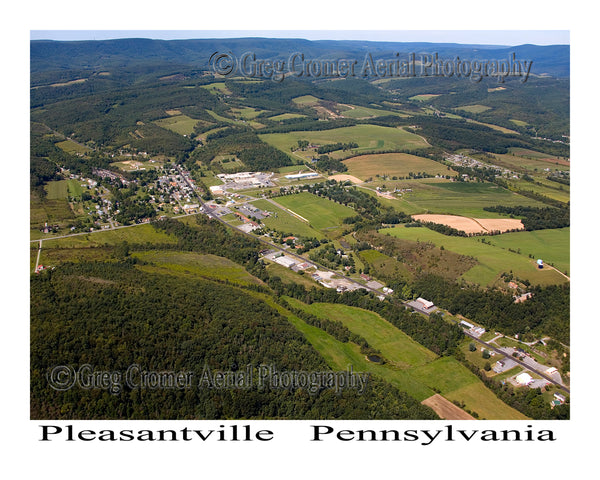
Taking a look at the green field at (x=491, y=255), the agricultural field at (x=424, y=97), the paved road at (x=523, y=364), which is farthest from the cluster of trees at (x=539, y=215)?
the agricultural field at (x=424, y=97)

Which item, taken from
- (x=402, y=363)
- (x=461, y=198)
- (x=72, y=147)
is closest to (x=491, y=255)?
(x=402, y=363)

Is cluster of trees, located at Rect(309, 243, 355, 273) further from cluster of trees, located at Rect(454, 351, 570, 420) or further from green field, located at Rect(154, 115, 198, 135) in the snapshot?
green field, located at Rect(154, 115, 198, 135)

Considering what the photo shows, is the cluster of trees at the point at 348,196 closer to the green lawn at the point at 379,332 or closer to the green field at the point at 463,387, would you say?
the green lawn at the point at 379,332

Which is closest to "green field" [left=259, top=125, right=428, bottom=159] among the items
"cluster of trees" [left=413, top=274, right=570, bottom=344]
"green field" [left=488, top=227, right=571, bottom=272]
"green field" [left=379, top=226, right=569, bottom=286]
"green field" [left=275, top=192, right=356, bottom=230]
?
"green field" [left=275, top=192, right=356, bottom=230]

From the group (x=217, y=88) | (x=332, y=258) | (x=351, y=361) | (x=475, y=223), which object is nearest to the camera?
(x=351, y=361)

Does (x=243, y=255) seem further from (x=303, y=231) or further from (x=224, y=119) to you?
(x=224, y=119)

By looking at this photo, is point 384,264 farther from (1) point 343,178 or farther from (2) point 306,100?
(2) point 306,100

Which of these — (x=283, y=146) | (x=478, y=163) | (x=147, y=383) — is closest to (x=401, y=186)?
(x=478, y=163)
